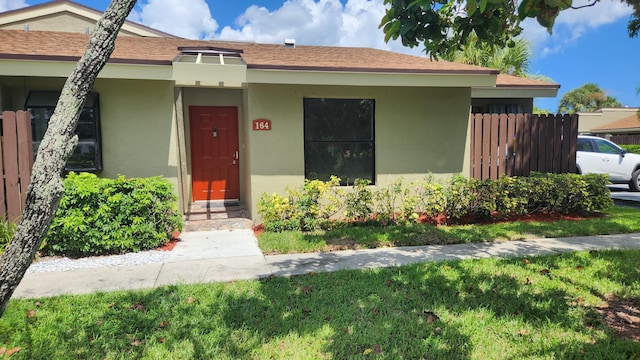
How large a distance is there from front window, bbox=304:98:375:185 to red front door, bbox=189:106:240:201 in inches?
94.2

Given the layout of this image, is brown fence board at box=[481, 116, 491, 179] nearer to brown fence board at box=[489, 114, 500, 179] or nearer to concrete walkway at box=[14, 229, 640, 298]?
brown fence board at box=[489, 114, 500, 179]

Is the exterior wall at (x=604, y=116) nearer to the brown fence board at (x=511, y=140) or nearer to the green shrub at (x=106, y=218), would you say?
the brown fence board at (x=511, y=140)

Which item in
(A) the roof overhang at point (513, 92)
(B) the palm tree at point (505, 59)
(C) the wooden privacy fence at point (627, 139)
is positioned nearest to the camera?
(A) the roof overhang at point (513, 92)

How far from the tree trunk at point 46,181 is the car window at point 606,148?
1548 centimetres

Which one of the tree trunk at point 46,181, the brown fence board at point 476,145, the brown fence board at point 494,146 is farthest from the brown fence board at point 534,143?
the tree trunk at point 46,181

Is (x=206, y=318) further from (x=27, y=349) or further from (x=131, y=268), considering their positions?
(x=131, y=268)

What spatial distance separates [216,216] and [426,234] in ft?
14.4

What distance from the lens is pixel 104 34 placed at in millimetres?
2049

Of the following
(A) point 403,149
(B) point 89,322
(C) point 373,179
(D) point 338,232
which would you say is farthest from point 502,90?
(B) point 89,322

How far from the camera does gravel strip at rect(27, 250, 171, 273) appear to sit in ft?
17.5

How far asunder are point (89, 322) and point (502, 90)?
11116mm

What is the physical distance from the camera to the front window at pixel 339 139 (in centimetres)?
812

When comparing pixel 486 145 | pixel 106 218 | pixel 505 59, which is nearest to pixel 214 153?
pixel 106 218

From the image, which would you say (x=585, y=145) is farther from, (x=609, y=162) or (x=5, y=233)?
(x=5, y=233)
